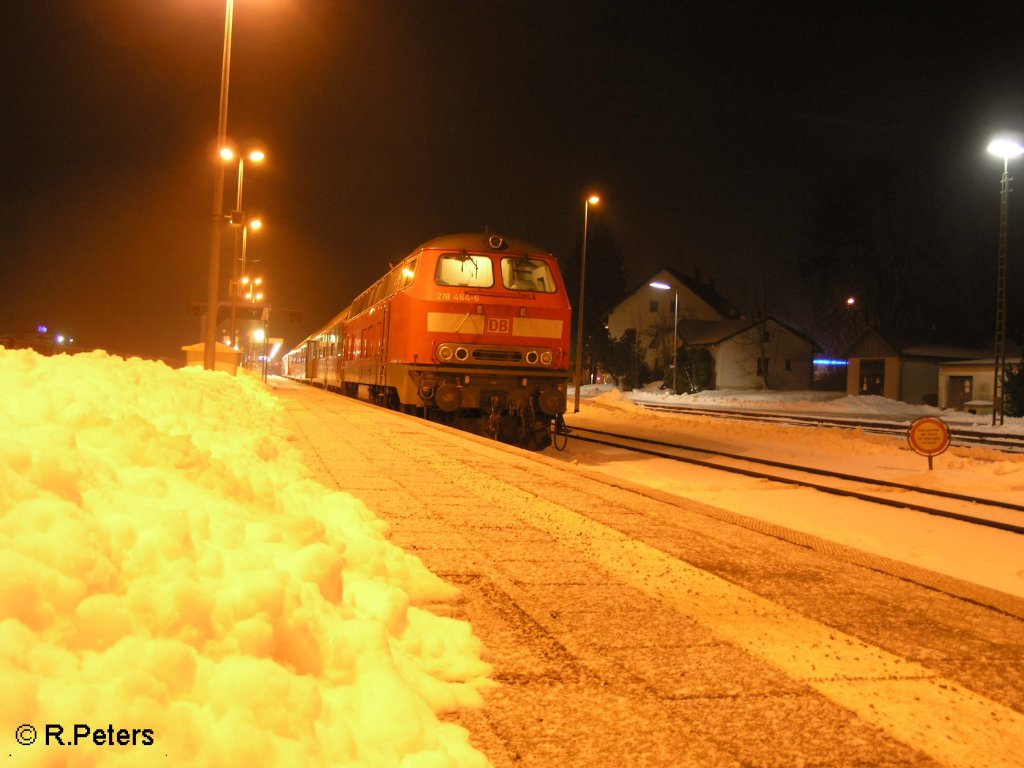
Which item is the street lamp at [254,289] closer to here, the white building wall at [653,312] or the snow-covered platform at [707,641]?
the white building wall at [653,312]

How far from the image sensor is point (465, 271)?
1547cm

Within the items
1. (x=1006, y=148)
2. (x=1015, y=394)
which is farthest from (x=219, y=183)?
(x=1015, y=394)

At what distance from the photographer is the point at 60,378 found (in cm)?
514

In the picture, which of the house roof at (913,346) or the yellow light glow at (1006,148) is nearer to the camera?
the yellow light glow at (1006,148)

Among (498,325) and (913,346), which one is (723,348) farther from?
(498,325)

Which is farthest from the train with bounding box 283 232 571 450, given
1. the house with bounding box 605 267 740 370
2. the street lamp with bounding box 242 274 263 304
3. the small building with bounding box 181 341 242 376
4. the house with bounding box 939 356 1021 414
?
the house with bounding box 605 267 740 370

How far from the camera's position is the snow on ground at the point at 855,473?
8086 millimetres

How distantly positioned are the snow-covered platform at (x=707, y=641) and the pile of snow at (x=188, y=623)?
1.18 feet

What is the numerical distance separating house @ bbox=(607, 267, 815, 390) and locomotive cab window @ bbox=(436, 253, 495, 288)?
136ft

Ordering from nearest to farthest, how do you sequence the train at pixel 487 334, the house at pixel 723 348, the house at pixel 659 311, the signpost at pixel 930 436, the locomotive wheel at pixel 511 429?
the signpost at pixel 930 436
the train at pixel 487 334
the locomotive wheel at pixel 511 429
the house at pixel 723 348
the house at pixel 659 311

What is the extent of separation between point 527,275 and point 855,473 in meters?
6.91

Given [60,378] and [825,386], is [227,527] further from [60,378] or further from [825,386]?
[825,386]

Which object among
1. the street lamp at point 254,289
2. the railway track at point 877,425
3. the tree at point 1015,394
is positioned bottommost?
the railway track at point 877,425

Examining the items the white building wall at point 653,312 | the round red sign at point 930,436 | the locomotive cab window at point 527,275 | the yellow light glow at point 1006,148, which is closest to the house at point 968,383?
the yellow light glow at point 1006,148
